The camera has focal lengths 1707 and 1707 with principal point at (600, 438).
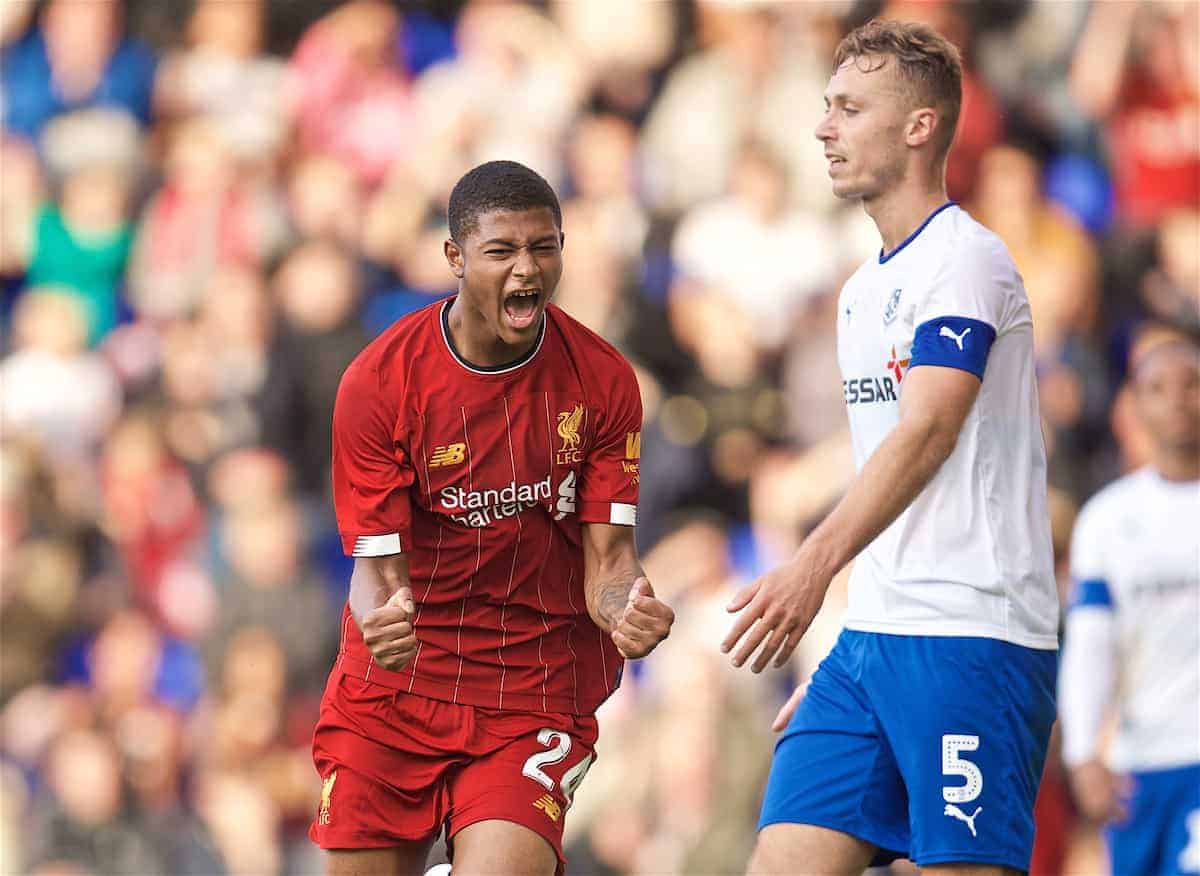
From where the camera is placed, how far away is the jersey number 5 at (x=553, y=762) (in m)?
4.17

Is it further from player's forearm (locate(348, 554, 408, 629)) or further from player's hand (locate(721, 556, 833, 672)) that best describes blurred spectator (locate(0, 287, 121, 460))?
player's hand (locate(721, 556, 833, 672))

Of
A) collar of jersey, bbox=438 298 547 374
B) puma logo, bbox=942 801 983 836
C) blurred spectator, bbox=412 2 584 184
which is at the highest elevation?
blurred spectator, bbox=412 2 584 184

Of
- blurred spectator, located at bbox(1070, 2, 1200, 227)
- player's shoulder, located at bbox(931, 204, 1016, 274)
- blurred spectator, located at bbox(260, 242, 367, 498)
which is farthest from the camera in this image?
blurred spectator, located at bbox(260, 242, 367, 498)

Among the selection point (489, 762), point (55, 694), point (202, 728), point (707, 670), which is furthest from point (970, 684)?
point (55, 694)

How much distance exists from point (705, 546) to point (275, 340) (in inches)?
92.1

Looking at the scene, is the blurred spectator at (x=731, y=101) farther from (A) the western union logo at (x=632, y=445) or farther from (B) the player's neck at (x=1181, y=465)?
(A) the western union logo at (x=632, y=445)

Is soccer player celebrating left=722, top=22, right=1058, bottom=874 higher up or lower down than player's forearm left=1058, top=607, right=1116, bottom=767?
higher up

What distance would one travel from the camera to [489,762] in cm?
417

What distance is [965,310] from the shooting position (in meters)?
3.68

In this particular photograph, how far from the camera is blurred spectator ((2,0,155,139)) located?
8906 mm

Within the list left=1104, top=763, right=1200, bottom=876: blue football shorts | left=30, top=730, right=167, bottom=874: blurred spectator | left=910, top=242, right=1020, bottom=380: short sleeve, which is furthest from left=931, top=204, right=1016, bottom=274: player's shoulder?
left=30, top=730, right=167, bottom=874: blurred spectator

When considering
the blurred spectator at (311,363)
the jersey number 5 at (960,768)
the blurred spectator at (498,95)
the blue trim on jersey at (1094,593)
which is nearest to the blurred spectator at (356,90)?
the blurred spectator at (498,95)

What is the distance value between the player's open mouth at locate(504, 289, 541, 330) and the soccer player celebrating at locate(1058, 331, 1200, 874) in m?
2.80

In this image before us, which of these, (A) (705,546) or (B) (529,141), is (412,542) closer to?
(A) (705,546)
